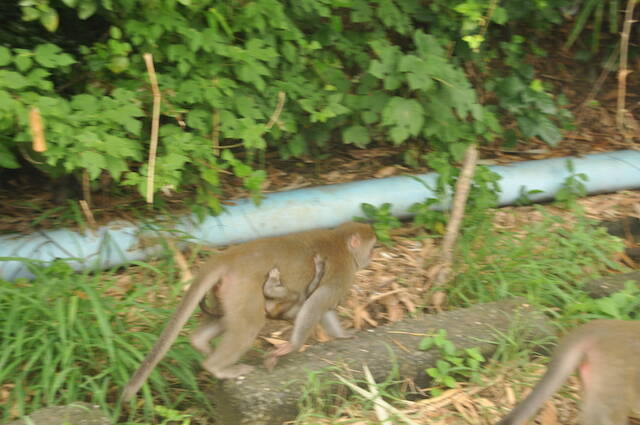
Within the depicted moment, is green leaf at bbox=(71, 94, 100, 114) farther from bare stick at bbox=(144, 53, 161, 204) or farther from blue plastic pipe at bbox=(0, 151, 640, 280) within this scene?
blue plastic pipe at bbox=(0, 151, 640, 280)

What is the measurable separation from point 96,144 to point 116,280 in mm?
989

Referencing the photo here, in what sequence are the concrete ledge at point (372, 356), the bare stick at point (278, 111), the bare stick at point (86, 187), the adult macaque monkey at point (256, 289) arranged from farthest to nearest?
the bare stick at point (278, 111)
the bare stick at point (86, 187)
the concrete ledge at point (372, 356)
the adult macaque monkey at point (256, 289)

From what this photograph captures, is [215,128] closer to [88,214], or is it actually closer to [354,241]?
[88,214]

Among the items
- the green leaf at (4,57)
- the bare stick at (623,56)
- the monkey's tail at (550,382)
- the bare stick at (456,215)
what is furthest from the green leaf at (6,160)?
the bare stick at (623,56)

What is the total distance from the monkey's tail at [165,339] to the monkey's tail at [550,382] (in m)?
1.55

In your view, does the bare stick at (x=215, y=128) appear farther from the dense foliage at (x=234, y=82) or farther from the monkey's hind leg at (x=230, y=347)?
the monkey's hind leg at (x=230, y=347)

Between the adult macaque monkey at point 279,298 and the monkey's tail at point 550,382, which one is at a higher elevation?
the adult macaque monkey at point 279,298

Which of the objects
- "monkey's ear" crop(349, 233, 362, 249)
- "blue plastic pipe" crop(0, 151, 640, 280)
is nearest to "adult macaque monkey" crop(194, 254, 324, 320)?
"monkey's ear" crop(349, 233, 362, 249)

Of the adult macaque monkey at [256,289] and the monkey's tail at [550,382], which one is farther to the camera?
the adult macaque monkey at [256,289]

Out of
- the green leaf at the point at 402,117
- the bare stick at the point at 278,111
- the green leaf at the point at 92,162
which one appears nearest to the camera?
the green leaf at the point at 92,162

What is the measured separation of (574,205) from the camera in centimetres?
614

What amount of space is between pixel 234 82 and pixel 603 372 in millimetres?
3106

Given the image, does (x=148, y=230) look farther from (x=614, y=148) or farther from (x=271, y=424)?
(x=614, y=148)

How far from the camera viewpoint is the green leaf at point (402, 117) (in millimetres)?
5559
